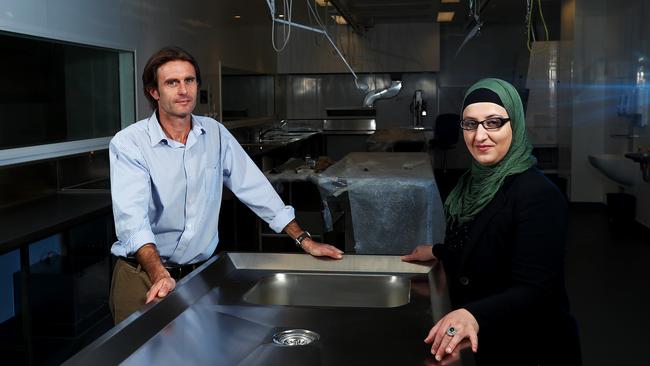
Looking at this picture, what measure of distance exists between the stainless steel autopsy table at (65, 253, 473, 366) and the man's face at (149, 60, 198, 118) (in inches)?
20.0

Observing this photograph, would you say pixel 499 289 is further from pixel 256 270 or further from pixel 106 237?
pixel 106 237

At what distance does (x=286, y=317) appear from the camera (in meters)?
1.78

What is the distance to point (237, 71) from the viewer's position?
8.02 meters

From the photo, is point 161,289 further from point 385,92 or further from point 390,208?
point 385,92

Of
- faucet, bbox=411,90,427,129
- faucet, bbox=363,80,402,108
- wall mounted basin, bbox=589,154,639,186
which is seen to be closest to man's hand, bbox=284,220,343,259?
faucet, bbox=363,80,402,108

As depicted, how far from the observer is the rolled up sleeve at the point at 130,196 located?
2160mm

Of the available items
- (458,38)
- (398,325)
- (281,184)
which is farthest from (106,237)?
(458,38)

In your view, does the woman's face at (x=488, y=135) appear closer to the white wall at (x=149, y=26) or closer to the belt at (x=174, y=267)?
the belt at (x=174, y=267)

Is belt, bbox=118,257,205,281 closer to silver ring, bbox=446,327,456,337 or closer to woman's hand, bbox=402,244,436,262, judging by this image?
woman's hand, bbox=402,244,436,262

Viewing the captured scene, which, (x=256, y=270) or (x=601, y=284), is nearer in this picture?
(x=256, y=270)

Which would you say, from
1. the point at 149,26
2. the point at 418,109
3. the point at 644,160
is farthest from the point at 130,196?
the point at 418,109

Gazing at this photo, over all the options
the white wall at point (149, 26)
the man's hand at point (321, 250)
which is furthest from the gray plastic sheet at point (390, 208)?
the man's hand at point (321, 250)

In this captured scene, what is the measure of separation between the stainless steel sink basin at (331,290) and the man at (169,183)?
12 centimetres

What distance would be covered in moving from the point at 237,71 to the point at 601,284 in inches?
179
